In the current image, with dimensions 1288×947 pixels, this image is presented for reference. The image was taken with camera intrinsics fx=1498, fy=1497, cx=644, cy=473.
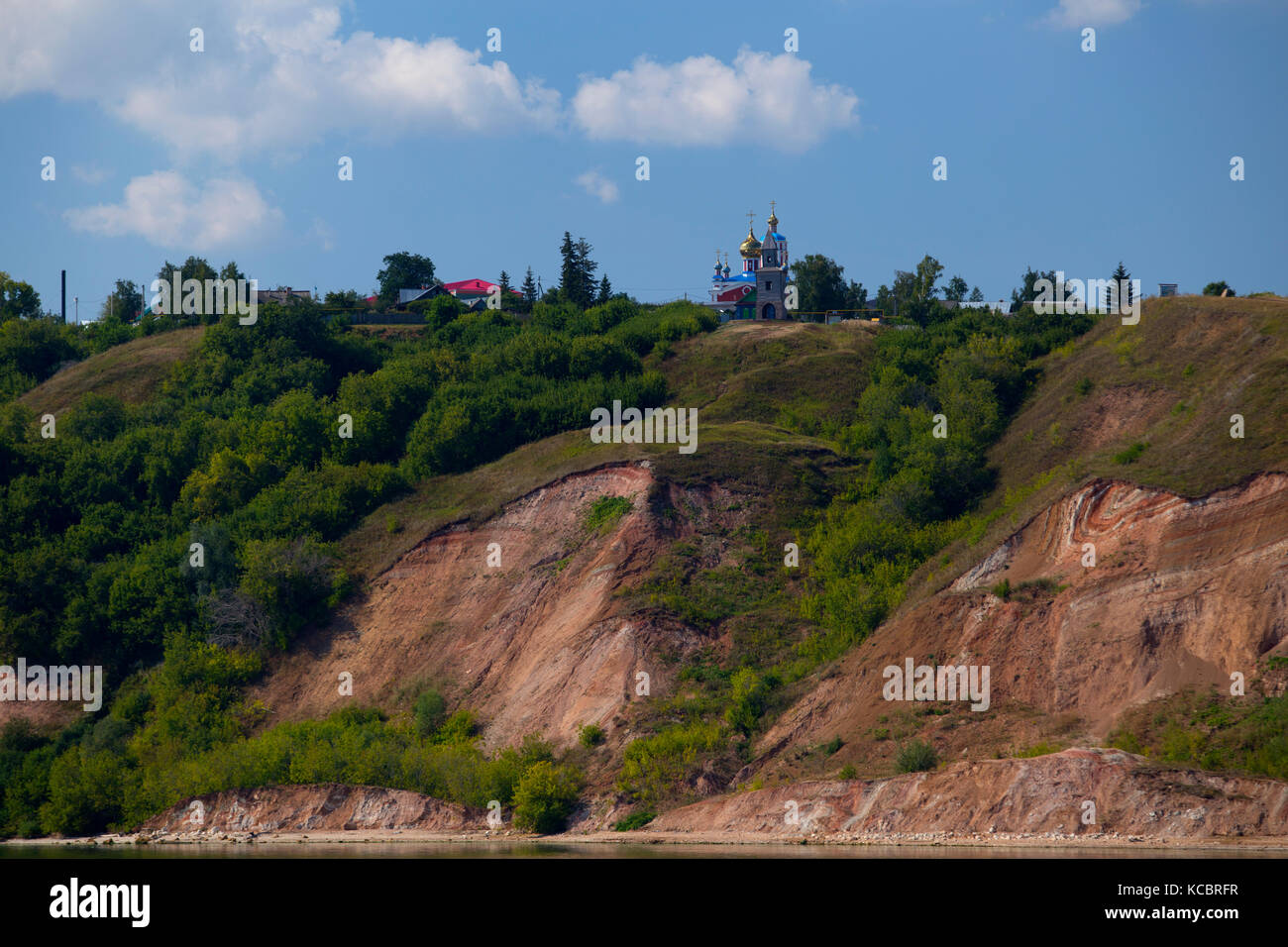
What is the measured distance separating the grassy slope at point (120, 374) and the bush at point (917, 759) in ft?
186

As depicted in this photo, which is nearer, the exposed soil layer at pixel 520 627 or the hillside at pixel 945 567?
the hillside at pixel 945 567

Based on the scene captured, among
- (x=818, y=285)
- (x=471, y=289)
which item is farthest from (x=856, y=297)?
(x=471, y=289)

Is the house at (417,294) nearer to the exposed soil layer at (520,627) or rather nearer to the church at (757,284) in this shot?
the church at (757,284)

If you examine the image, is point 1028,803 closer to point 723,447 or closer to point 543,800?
point 543,800

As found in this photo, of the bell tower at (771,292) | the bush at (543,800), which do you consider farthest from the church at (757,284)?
the bush at (543,800)

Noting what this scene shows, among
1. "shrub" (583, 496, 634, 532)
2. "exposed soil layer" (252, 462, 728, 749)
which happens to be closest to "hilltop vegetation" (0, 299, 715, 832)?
"exposed soil layer" (252, 462, 728, 749)

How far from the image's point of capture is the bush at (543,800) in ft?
155

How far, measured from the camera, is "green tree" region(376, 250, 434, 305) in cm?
11738

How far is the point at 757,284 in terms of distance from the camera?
8944 cm

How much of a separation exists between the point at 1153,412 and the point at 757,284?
34.1m

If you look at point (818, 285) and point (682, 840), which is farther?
point (818, 285)

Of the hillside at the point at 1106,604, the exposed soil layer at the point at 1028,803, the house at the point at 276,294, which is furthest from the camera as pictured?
the house at the point at 276,294

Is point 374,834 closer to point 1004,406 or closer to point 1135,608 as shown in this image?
point 1135,608

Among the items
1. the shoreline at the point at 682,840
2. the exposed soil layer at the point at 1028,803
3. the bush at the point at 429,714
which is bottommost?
the shoreline at the point at 682,840
